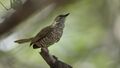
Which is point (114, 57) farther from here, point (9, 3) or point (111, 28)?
point (9, 3)

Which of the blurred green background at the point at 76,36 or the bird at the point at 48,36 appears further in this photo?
the blurred green background at the point at 76,36

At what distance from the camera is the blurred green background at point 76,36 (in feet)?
3.17

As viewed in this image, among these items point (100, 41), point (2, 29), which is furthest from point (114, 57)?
point (2, 29)

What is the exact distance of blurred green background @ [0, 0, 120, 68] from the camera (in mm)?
967

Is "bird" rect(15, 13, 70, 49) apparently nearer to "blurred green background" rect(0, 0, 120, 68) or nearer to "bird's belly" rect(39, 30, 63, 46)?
"bird's belly" rect(39, 30, 63, 46)

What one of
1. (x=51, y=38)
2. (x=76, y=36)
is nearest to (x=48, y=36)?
(x=51, y=38)

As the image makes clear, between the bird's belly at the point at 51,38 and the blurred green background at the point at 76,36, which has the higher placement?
the blurred green background at the point at 76,36

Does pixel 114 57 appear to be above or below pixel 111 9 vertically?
below

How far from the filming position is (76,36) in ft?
3.46

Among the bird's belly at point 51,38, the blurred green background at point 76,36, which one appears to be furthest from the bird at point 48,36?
the blurred green background at point 76,36

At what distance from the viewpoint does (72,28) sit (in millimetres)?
1039

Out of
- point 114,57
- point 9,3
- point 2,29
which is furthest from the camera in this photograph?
point 114,57

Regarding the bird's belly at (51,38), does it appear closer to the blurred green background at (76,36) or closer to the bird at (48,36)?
the bird at (48,36)

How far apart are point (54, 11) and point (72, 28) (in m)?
0.08
